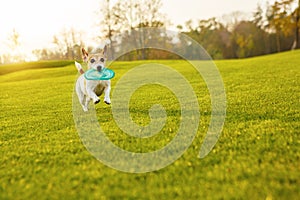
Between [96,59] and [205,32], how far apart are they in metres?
68.6

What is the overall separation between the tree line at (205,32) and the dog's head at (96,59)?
26975 millimetres

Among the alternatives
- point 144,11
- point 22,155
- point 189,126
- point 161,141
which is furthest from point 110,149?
point 144,11

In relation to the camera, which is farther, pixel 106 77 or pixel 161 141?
pixel 106 77

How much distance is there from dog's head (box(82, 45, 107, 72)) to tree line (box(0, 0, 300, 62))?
2697 cm

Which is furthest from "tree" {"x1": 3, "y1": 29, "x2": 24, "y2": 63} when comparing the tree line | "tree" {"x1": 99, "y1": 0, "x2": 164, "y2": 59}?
"tree" {"x1": 99, "y1": 0, "x2": 164, "y2": 59}

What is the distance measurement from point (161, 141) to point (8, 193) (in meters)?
2.18

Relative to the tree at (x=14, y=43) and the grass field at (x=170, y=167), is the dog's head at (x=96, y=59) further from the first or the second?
the tree at (x=14, y=43)

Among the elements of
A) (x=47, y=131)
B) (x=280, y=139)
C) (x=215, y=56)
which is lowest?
(x=215, y=56)

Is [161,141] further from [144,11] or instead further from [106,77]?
[144,11]

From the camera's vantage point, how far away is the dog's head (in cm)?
654

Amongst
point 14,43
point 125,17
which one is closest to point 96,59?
point 125,17

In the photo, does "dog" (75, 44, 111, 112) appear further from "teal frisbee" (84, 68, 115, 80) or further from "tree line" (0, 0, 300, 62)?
"tree line" (0, 0, 300, 62)

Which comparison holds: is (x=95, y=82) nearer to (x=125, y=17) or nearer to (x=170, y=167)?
(x=170, y=167)

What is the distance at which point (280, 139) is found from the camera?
406 cm
